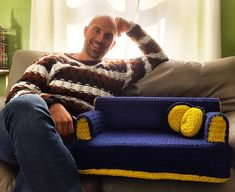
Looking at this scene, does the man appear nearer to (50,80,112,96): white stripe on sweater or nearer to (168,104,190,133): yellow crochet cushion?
(50,80,112,96): white stripe on sweater

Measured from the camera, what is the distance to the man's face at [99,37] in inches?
73.0

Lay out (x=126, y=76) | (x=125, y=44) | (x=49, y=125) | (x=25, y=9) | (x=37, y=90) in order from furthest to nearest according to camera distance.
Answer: (x=25, y=9), (x=125, y=44), (x=126, y=76), (x=37, y=90), (x=49, y=125)

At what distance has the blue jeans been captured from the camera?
3.74ft

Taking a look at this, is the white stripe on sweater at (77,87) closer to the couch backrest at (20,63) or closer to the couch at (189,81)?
the couch at (189,81)

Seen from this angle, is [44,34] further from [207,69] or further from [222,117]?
[222,117]

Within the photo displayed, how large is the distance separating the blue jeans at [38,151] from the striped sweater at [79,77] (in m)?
0.35

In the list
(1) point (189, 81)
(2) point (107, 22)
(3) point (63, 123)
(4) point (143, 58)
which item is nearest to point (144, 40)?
(4) point (143, 58)

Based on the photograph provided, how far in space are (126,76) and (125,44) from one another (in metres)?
0.58

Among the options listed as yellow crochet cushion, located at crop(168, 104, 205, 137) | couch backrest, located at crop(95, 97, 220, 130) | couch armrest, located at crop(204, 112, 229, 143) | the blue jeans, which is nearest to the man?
the blue jeans

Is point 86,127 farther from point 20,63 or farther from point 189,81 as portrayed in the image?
point 20,63

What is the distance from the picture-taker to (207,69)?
192cm

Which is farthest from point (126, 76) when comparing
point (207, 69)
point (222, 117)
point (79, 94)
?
point (222, 117)

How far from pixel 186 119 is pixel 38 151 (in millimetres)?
680

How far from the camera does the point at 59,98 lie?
1.53m
